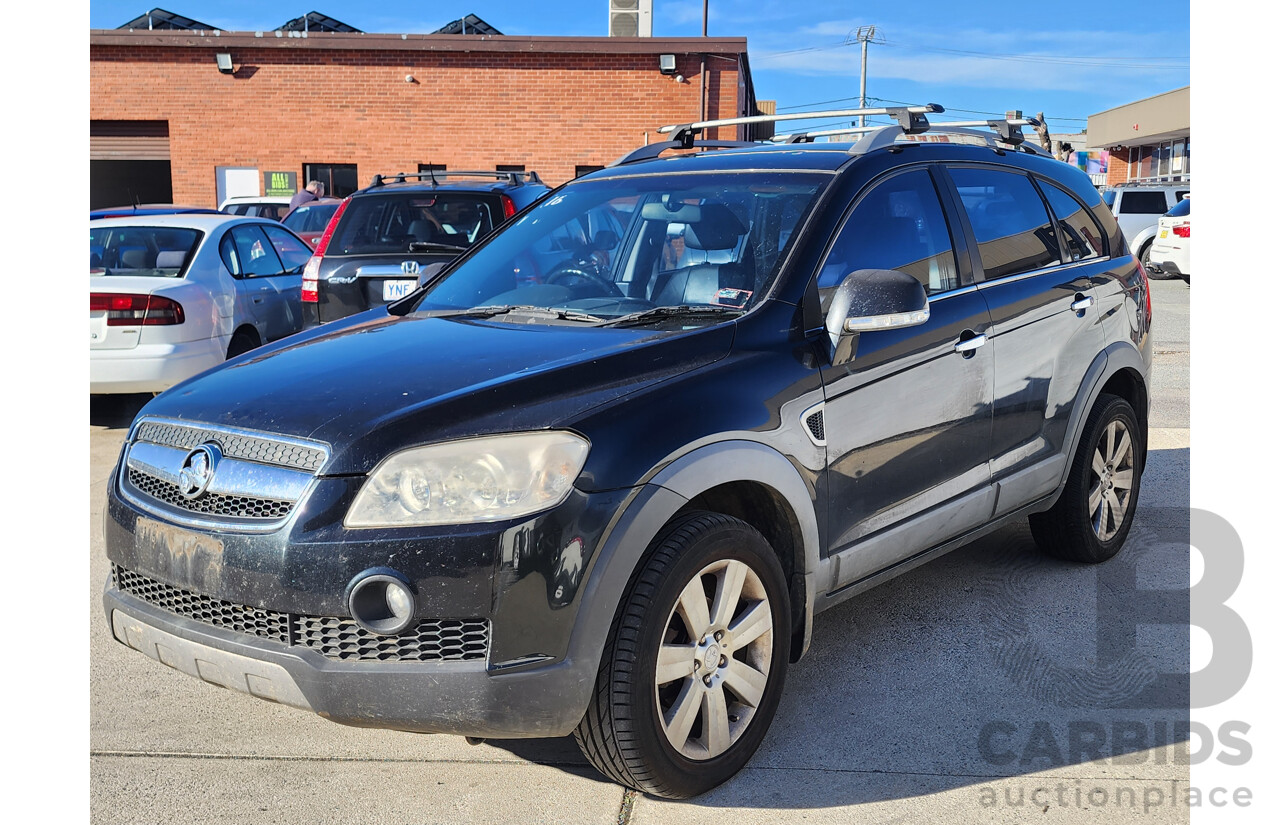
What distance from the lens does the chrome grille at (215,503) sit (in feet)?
8.83

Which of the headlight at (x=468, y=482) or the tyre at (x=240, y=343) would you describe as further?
the tyre at (x=240, y=343)

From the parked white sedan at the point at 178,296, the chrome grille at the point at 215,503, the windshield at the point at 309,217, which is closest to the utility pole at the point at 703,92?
the windshield at the point at 309,217

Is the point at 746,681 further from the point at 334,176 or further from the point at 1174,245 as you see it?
the point at 334,176

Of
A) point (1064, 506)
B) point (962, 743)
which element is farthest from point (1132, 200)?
point (962, 743)

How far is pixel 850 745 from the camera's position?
11.0 ft

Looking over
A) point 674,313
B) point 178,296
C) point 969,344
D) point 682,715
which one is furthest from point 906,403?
point 178,296

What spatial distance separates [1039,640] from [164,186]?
29.8 metres

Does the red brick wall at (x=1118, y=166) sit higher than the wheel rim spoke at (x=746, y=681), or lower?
higher

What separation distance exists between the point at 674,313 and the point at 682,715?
123 centimetres

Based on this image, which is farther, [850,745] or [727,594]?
[850,745]

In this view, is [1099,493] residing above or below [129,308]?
below

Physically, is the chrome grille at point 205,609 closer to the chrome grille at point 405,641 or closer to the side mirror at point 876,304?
the chrome grille at point 405,641

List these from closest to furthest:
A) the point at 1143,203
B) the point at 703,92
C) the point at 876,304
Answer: the point at 876,304, the point at 1143,203, the point at 703,92

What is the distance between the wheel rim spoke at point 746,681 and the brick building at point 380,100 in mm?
21615
